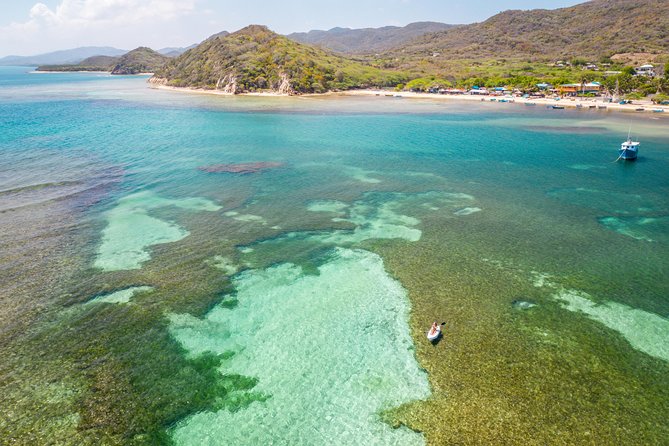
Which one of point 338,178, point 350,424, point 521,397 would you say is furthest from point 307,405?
point 338,178

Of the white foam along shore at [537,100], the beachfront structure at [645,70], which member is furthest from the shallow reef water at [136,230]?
the beachfront structure at [645,70]

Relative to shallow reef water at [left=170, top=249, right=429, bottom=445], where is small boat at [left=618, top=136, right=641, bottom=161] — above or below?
above

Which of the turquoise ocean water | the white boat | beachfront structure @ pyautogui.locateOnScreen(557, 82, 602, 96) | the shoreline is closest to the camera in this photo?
the turquoise ocean water

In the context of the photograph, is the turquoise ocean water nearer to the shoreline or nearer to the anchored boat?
the anchored boat

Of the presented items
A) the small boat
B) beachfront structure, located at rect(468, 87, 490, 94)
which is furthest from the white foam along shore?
the small boat

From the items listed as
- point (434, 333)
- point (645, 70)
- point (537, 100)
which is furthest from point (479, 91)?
point (434, 333)

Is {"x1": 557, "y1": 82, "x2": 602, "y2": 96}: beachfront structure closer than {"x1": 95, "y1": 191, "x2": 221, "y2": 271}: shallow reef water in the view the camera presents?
No

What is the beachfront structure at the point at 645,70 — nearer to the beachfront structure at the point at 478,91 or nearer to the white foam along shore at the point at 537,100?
the white foam along shore at the point at 537,100
